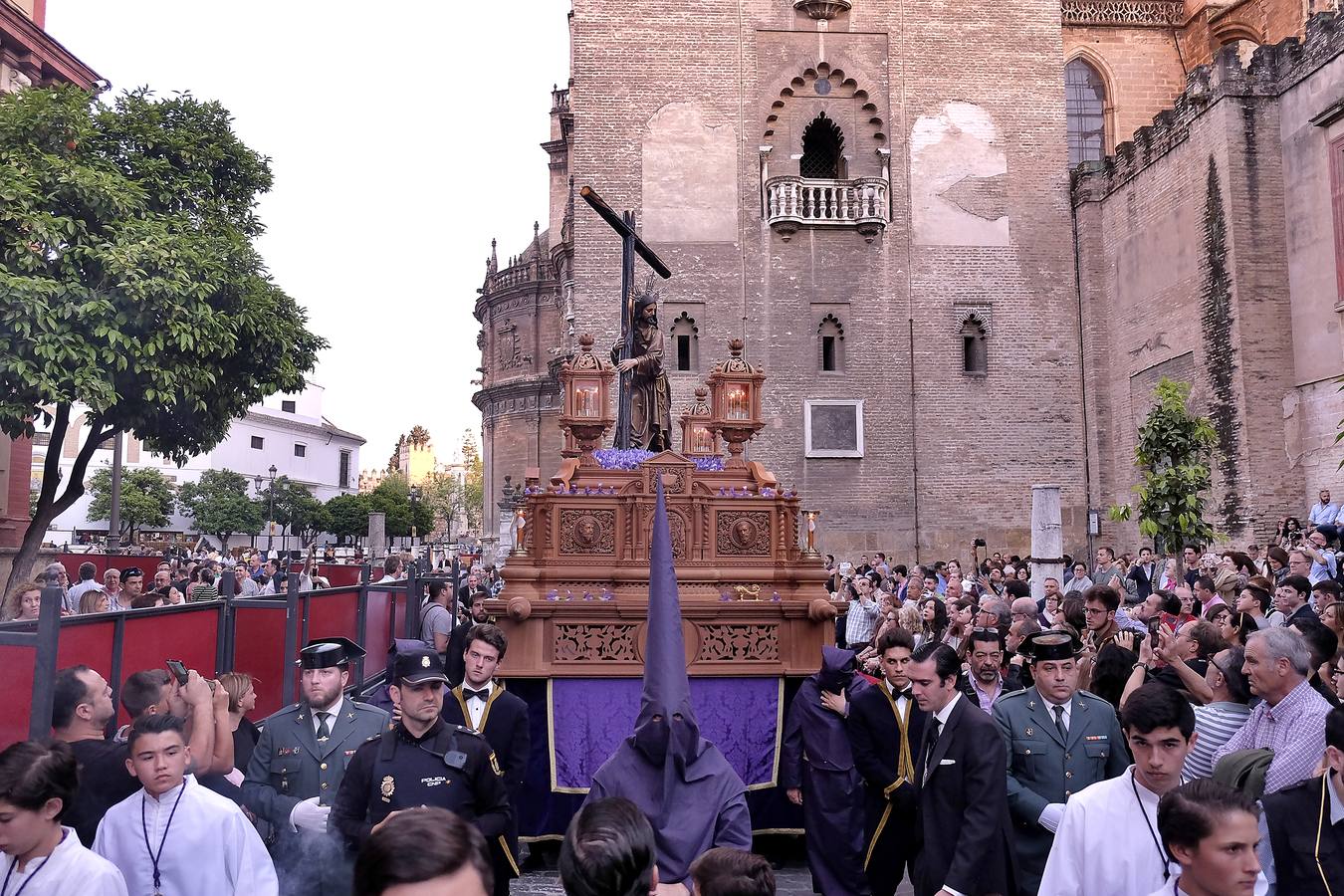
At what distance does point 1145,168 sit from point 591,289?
1261cm

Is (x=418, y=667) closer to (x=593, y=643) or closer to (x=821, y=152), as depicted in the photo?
(x=593, y=643)

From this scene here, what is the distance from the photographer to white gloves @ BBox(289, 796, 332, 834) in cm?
496

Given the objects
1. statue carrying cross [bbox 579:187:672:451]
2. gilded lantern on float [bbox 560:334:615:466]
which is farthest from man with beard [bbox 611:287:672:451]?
gilded lantern on float [bbox 560:334:615:466]

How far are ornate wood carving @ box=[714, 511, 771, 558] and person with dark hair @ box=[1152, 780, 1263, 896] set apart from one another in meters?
6.29

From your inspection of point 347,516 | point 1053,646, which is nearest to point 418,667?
point 1053,646

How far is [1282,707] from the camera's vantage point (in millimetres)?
4746

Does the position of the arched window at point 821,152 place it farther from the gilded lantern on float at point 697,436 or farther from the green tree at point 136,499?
the green tree at point 136,499

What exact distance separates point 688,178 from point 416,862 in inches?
984

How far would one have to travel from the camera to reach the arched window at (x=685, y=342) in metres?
26.2

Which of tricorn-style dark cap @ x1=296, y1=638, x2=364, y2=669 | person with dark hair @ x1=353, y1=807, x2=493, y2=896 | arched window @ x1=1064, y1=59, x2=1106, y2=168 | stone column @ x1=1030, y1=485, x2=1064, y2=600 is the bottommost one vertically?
person with dark hair @ x1=353, y1=807, x2=493, y2=896

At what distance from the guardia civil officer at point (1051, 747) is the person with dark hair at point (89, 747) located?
4.01 metres

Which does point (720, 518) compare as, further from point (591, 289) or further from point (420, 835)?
point (591, 289)

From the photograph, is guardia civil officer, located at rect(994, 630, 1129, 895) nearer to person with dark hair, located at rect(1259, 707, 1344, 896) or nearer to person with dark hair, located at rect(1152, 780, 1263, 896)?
person with dark hair, located at rect(1259, 707, 1344, 896)

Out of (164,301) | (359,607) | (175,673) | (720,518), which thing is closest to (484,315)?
(164,301)
